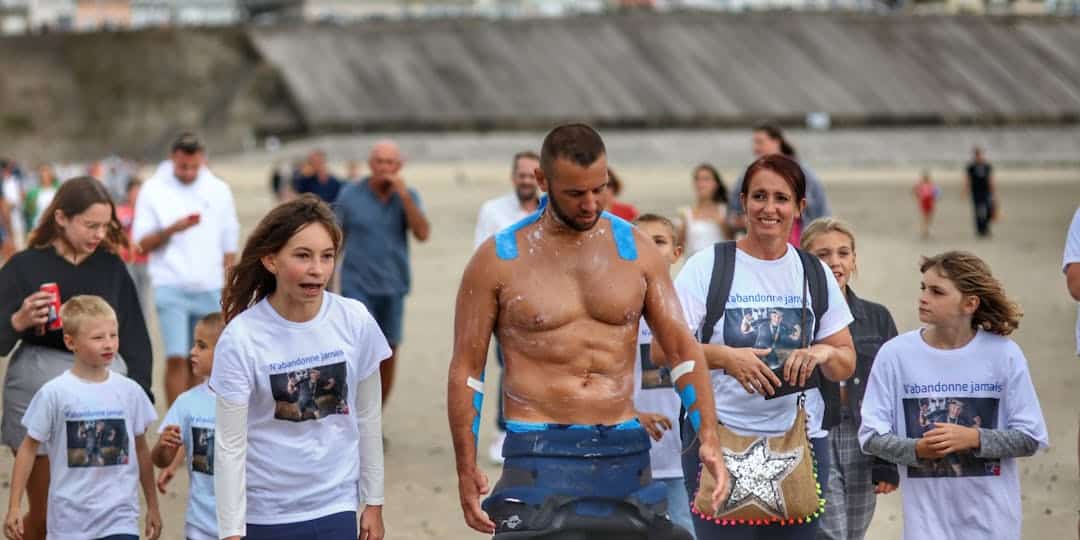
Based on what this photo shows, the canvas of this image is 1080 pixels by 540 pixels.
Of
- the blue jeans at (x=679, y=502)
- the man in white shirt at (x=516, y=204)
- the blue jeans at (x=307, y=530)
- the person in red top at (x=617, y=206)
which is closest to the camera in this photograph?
the blue jeans at (x=307, y=530)

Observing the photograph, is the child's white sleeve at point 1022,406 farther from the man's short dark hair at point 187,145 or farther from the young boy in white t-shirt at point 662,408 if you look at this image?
the man's short dark hair at point 187,145

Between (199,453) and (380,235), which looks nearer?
(199,453)

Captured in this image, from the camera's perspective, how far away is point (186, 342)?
10.8 metres

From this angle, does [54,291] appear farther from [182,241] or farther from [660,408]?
[182,241]

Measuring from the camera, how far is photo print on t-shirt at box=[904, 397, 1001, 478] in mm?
5602

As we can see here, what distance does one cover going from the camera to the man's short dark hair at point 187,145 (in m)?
10.6

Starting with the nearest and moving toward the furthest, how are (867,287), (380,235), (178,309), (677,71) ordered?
(178,309), (380,235), (867,287), (677,71)

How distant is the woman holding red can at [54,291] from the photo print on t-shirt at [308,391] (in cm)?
220

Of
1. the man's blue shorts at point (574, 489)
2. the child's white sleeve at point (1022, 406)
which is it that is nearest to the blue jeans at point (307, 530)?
the man's blue shorts at point (574, 489)

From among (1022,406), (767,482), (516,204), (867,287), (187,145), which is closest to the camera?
(767,482)

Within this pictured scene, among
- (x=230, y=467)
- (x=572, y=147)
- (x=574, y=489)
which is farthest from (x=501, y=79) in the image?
(x=574, y=489)

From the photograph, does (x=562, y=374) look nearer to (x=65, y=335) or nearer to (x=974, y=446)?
(x=974, y=446)

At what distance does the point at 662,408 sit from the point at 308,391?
2424 mm

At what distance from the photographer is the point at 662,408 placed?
7086 mm
